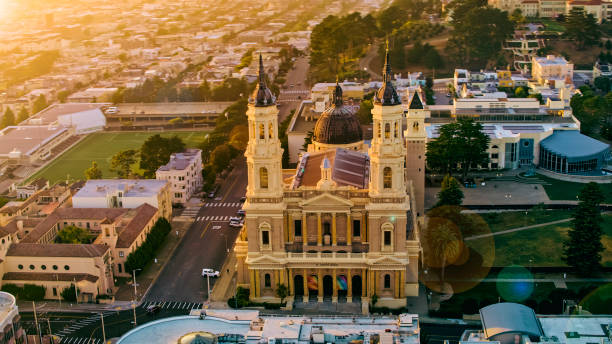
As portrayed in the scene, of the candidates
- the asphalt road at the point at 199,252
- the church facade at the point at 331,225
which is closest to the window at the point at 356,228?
the church facade at the point at 331,225

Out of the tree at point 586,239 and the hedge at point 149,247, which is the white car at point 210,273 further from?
the tree at point 586,239

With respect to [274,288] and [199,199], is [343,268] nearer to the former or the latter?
[274,288]

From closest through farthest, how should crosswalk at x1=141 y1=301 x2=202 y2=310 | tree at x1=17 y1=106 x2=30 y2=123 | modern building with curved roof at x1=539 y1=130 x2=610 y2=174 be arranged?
1. crosswalk at x1=141 y1=301 x2=202 y2=310
2. modern building with curved roof at x1=539 y1=130 x2=610 y2=174
3. tree at x1=17 y1=106 x2=30 y2=123

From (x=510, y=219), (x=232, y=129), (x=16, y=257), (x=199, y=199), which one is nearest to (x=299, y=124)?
(x=232, y=129)

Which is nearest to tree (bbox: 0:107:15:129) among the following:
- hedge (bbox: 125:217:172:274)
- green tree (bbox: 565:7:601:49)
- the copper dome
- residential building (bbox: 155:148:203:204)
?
residential building (bbox: 155:148:203:204)

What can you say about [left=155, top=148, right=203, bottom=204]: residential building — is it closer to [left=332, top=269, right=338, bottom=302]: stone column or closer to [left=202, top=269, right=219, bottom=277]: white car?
[left=202, top=269, right=219, bottom=277]: white car

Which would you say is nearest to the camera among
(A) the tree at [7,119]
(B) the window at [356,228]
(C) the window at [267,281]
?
(B) the window at [356,228]
